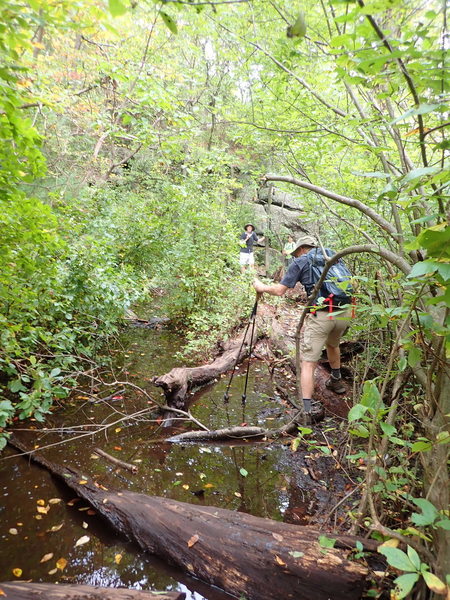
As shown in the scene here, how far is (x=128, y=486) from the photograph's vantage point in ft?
10.4

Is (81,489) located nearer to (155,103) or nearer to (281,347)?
(281,347)

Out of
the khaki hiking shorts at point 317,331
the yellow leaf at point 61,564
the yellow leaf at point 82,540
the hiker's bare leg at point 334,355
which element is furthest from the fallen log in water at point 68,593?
the hiker's bare leg at point 334,355

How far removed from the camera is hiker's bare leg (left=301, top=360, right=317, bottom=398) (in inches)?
173

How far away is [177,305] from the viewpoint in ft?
27.7

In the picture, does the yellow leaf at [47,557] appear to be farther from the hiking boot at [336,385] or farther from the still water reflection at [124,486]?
the hiking boot at [336,385]

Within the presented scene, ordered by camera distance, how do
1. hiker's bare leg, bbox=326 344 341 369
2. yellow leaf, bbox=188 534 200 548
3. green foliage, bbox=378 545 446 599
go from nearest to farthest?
1. green foliage, bbox=378 545 446 599
2. yellow leaf, bbox=188 534 200 548
3. hiker's bare leg, bbox=326 344 341 369

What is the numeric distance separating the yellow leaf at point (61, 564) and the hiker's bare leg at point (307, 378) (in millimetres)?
2961

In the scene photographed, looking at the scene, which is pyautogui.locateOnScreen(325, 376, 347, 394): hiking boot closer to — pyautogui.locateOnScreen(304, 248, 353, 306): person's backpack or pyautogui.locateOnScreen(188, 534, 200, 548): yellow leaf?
pyautogui.locateOnScreen(304, 248, 353, 306): person's backpack

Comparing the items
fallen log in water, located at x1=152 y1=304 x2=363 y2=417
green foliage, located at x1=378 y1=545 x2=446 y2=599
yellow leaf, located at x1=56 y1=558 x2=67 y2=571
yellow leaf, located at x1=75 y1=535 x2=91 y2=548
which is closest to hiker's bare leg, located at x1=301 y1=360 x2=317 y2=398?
fallen log in water, located at x1=152 y1=304 x2=363 y2=417

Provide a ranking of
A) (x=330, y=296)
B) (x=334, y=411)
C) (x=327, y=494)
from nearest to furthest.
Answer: (x=327, y=494)
(x=330, y=296)
(x=334, y=411)

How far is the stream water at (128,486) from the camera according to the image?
2.35 m

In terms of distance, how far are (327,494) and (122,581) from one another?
1875mm

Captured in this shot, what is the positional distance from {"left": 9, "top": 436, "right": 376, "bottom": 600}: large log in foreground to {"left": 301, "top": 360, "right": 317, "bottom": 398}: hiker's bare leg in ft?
7.11

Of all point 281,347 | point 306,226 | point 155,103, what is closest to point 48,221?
point 155,103
